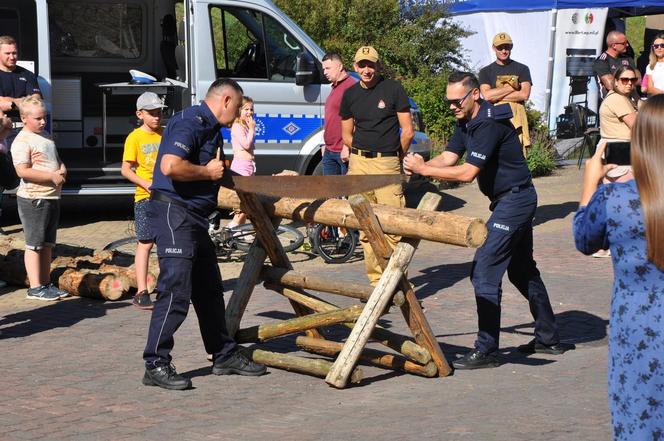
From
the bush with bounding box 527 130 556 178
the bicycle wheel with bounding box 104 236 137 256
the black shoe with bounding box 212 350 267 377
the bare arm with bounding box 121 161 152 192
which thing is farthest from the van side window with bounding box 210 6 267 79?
the black shoe with bounding box 212 350 267 377

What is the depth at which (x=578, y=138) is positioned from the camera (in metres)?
19.6

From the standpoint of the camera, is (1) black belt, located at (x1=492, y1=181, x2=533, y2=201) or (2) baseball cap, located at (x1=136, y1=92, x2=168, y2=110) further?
(2) baseball cap, located at (x1=136, y1=92, x2=168, y2=110)

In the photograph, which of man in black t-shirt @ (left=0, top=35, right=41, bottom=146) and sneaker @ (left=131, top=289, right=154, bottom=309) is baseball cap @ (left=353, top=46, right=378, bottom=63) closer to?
sneaker @ (left=131, top=289, right=154, bottom=309)

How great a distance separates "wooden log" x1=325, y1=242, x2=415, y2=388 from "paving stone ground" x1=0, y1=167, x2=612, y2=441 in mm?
141

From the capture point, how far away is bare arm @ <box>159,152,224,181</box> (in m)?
6.86

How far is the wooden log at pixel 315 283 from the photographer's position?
25.1 feet

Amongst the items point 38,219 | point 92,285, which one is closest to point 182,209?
point 38,219

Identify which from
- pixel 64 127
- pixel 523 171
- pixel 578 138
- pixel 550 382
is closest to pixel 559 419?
pixel 550 382

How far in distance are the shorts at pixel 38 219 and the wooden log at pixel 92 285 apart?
47 centimetres

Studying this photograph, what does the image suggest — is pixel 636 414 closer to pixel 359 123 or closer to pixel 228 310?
pixel 228 310

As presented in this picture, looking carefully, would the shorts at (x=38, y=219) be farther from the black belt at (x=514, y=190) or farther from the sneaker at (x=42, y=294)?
the black belt at (x=514, y=190)

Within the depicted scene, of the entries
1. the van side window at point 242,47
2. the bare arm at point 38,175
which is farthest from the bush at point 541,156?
the bare arm at point 38,175

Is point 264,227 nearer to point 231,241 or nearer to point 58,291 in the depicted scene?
point 58,291

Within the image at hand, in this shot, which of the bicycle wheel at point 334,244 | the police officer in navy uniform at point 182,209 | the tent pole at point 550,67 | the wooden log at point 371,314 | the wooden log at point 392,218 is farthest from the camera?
the tent pole at point 550,67
